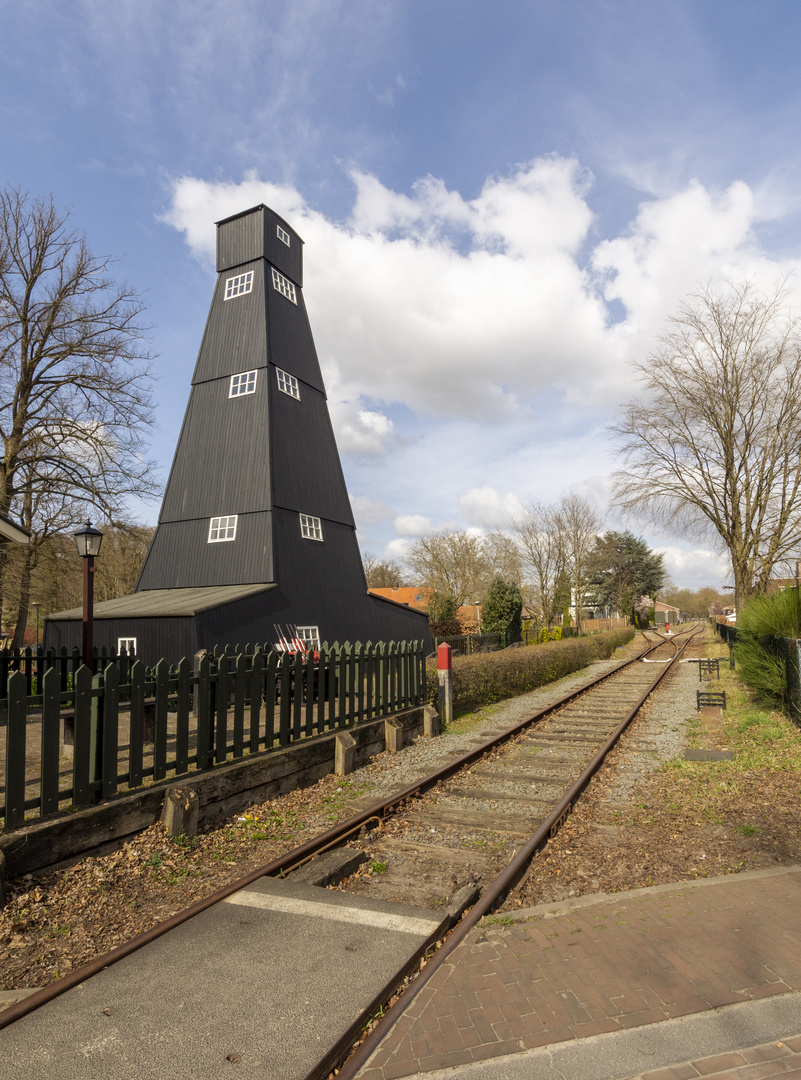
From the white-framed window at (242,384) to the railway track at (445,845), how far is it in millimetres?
14310

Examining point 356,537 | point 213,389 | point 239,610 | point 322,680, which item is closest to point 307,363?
point 213,389

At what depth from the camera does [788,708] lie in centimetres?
1180

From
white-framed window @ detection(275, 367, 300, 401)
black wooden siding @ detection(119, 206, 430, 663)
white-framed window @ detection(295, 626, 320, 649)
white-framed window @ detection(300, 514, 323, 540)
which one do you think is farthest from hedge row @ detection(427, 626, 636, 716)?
white-framed window @ detection(275, 367, 300, 401)

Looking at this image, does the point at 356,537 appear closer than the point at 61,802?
No

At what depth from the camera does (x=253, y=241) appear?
22.2 metres

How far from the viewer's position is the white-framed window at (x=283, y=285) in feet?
72.6

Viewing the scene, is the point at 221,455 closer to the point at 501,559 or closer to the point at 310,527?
the point at 310,527

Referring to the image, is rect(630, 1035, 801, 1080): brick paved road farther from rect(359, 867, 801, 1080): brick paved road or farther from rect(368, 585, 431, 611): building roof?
rect(368, 585, 431, 611): building roof

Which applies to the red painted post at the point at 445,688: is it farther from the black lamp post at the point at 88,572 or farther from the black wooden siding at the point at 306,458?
the black wooden siding at the point at 306,458

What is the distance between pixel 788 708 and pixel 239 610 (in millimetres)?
12409

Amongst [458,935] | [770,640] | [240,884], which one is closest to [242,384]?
[770,640]

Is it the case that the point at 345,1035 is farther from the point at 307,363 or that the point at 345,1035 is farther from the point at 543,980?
the point at 307,363

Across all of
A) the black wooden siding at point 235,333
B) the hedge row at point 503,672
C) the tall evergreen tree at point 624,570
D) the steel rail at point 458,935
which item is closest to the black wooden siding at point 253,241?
the black wooden siding at point 235,333

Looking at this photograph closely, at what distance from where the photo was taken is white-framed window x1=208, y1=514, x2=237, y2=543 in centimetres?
1942
